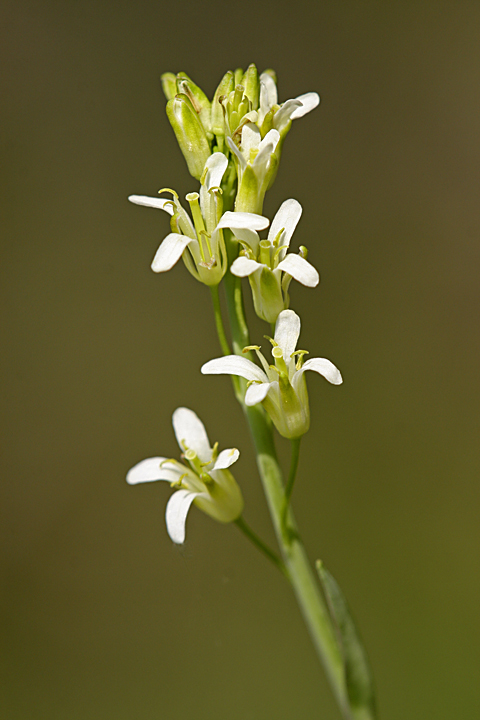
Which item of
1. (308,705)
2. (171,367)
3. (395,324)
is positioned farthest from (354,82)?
(308,705)

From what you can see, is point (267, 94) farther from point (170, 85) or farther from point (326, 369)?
point (326, 369)

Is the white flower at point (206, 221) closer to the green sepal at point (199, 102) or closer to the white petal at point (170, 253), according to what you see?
the white petal at point (170, 253)

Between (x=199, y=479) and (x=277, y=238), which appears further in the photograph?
(x=199, y=479)

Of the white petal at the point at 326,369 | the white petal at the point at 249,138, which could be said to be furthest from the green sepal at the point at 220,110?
the white petal at the point at 326,369

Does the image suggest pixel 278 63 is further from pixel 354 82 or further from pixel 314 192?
pixel 314 192

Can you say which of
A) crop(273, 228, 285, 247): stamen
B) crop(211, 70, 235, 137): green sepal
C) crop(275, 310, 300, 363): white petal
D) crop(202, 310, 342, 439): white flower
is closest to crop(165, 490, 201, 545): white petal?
crop(202, 310, 342, 439): white flower

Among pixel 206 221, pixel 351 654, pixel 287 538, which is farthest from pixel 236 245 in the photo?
pixel 351 654

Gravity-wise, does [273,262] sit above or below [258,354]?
above
